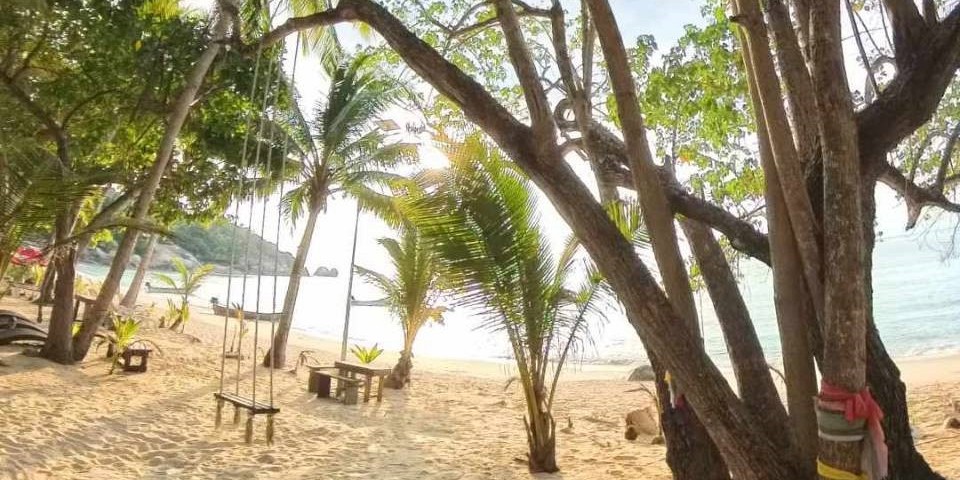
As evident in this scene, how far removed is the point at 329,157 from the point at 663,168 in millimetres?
7640

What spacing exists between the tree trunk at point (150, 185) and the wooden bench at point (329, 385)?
8.06 ft

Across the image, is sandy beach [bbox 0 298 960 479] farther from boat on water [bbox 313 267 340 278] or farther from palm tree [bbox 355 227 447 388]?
boat on water [bbox 313 267 340 278]

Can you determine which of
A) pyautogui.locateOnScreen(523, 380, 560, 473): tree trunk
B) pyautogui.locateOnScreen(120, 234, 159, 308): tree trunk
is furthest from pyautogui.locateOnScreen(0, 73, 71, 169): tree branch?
pyautogui.locateOnScreen(523, 380, 560, 473): tree trunk

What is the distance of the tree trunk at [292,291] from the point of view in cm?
970

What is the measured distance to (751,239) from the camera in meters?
2.76

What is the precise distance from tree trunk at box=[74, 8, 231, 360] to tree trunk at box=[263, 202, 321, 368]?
2515mm

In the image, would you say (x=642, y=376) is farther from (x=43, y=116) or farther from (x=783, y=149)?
(x=783, y=149)

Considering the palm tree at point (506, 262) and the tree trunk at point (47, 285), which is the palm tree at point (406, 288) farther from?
the tree trunk at point (47, 285)

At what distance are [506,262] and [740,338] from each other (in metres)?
1.94

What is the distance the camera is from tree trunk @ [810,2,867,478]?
2066 millimetres

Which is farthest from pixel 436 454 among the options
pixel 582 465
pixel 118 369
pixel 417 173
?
pixel 118 369

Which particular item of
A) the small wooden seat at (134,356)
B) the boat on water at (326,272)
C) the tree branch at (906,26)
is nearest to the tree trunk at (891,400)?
the tree branch at (906,26)

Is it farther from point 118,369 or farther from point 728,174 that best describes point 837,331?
point 118,369

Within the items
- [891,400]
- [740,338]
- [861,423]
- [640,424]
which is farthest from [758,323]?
[861,423]
